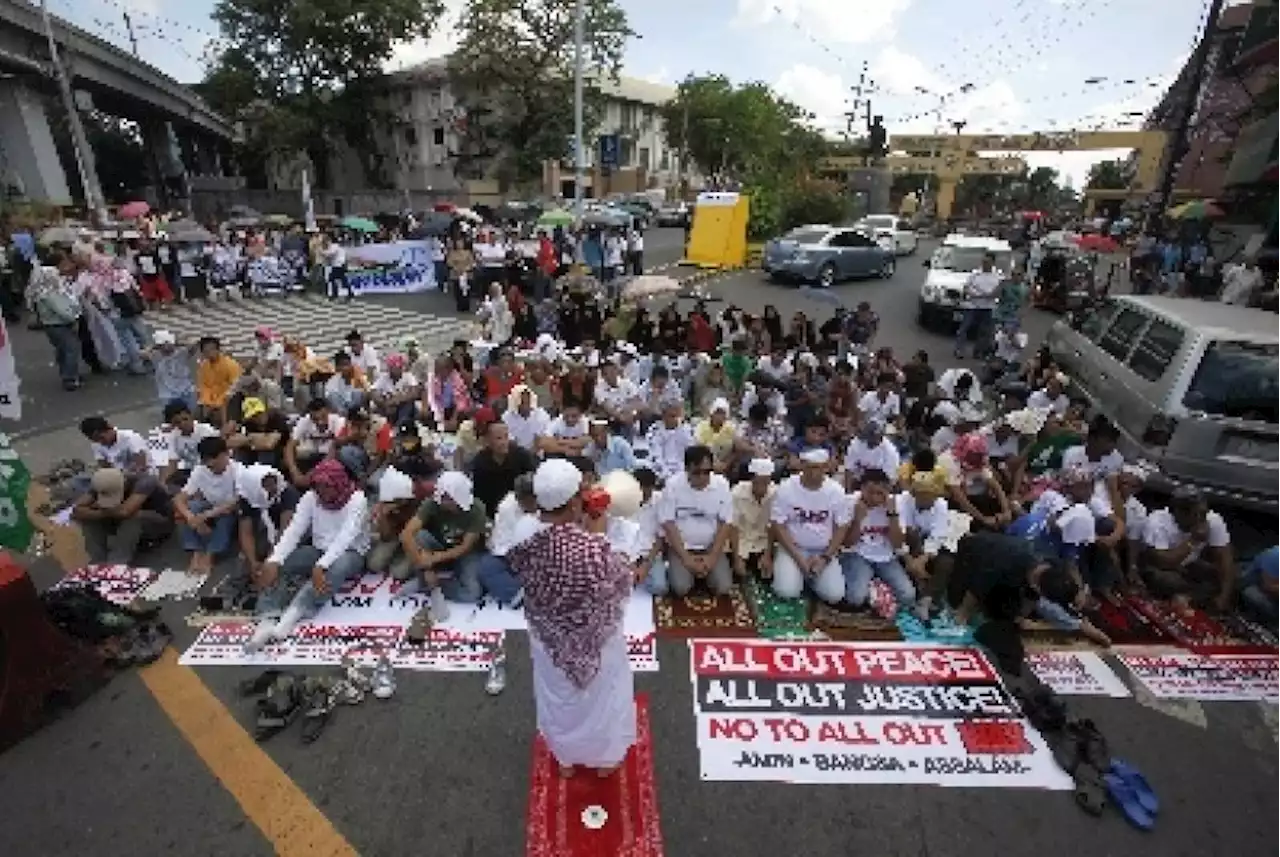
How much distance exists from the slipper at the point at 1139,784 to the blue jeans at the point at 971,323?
1014cm

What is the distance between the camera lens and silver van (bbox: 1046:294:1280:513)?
19.5 ft

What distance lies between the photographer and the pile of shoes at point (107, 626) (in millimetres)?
4652

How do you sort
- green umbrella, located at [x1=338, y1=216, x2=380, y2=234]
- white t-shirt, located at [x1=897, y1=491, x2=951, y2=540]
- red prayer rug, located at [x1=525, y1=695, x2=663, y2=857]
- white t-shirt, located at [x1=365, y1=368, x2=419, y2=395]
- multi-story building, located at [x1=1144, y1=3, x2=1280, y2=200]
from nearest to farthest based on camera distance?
red prayer rug, located at [x1=525, y1=695, x2=663, y2=857], white t-shirt, located at [x1=897, y1=491, x2=951, y2=540], white t-shirt, located at [x1=365, y1=368, x2=419, y2=395], green umbrella, located at [x1=338, y1=216, x2=380, y2=234], multi-story building, located at [x1=1144, y1=3, x2=1280, y2=200]

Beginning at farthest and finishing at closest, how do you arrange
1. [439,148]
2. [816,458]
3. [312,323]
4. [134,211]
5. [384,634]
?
[439,148] → [134,211] → [312,323] → [816,458] → [384,634]

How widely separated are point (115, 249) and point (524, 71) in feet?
86.3

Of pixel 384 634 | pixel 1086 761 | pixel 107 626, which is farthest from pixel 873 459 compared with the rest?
pixel 107 626

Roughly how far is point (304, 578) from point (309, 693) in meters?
1.27

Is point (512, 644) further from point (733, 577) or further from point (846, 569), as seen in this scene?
point (846, 569)

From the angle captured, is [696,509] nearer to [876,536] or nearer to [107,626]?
[876,536]

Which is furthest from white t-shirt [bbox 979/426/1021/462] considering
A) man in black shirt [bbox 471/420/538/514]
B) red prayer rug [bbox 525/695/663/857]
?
red prayer rug [bbox 525/695/663/857]

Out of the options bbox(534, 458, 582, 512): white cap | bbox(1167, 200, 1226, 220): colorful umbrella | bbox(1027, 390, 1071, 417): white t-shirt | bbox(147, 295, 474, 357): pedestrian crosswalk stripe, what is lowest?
bbox(147, 295, 474, 357): pedestrian crosswalk stripe

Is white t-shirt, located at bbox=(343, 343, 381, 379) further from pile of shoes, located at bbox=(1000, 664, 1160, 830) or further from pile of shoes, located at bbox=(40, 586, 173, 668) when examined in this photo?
pile of shoes, located at bbox=(1000, 664, 1160, 830)

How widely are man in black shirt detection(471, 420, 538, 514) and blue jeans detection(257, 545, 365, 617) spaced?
1.18 m

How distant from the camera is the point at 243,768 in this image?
386 cm
